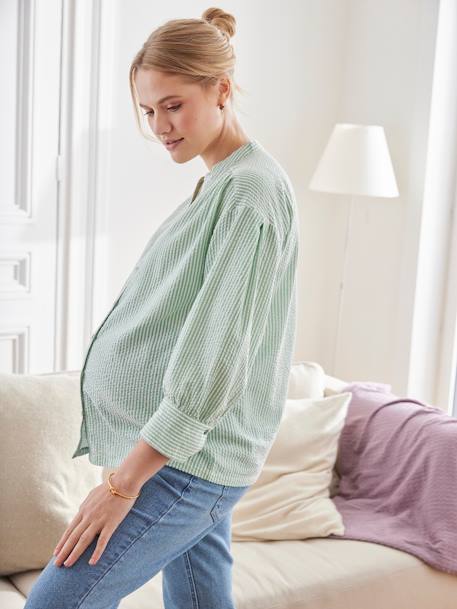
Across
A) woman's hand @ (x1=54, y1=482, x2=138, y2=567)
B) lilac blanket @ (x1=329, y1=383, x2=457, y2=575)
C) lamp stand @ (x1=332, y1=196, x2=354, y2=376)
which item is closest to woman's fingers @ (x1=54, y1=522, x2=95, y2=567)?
woman's hand @ (x1=54, y1=482, x2=138, y2=567)

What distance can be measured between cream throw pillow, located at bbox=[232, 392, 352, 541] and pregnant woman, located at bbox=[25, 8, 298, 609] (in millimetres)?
853

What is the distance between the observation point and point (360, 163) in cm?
332

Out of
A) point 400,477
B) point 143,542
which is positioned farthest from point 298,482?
point 143,542

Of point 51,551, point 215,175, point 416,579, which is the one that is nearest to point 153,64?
point 215,175

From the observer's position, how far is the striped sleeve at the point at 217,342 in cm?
121

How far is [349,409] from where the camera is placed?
2.62m

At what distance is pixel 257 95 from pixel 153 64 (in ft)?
7.60

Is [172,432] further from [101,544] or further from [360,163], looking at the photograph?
[360,163]

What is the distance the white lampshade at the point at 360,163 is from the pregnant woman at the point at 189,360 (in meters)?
1.90

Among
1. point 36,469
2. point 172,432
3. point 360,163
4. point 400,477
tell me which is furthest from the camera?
point 360,163

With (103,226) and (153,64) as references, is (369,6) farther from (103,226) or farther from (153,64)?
(153,64)

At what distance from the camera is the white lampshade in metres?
3.32

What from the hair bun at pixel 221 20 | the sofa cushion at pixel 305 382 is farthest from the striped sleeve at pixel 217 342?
the sofa cushion at pixel 305 382

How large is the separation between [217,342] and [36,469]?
1.04 metres
